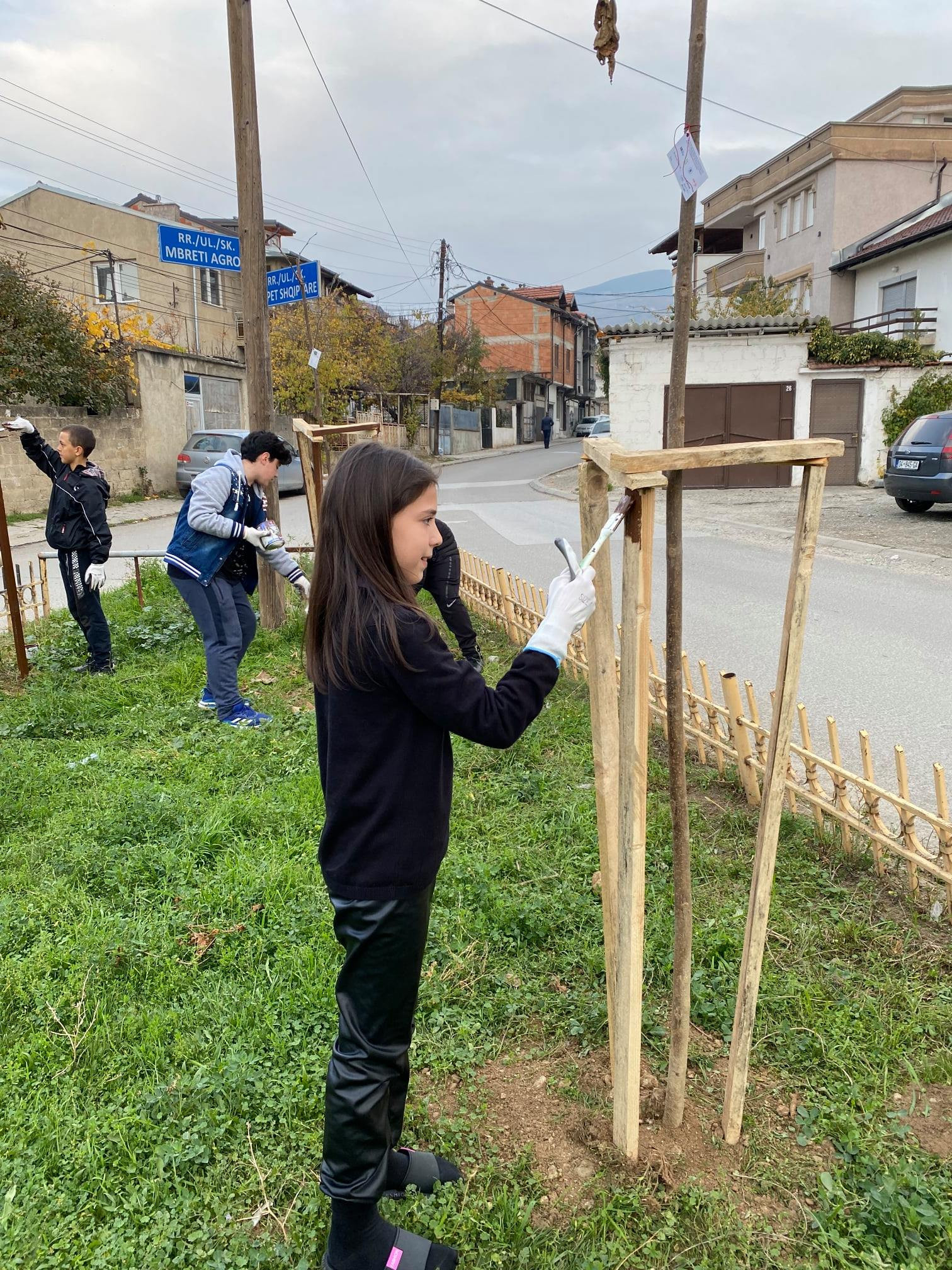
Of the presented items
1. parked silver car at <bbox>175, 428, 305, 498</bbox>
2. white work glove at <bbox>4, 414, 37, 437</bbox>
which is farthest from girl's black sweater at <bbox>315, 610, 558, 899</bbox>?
parked silver car at <bbox>175, 428, 305, 498</bbox>

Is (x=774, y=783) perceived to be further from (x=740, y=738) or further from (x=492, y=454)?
(x=492, y=454)

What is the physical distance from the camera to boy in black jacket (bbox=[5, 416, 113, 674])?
6.15 metres

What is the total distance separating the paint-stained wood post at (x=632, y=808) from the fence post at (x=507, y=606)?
15.5 feet

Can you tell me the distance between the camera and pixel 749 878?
339 centimetres

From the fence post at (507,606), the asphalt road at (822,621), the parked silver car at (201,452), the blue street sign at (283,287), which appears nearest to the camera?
the asphalt road at (822,621)

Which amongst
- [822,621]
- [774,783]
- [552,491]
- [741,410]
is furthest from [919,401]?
[774,783]

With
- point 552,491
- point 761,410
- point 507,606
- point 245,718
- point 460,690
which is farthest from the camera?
point 552,491

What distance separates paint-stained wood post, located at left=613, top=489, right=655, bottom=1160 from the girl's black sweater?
180mm

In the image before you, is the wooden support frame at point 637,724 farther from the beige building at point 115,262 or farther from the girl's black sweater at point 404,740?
the beige building at point 115,262

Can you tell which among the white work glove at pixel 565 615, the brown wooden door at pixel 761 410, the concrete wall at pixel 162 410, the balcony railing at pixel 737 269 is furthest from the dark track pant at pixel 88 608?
the balcony railing at pixel 737 269

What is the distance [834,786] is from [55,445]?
539 inches

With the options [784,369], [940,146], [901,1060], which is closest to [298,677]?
[901,1060]

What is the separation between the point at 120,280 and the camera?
94.7ft

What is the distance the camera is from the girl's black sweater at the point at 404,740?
1739 mm
